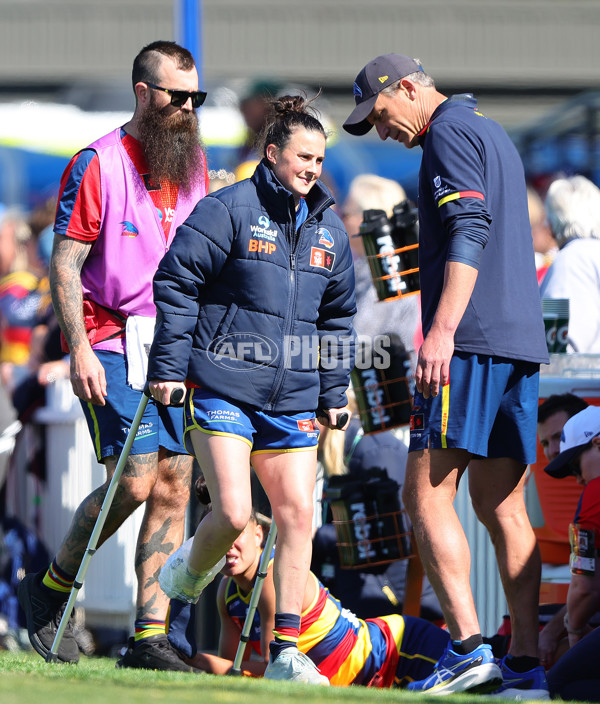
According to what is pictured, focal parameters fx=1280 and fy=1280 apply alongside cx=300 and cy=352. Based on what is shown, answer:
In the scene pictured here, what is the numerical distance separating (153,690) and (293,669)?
37.1 inches

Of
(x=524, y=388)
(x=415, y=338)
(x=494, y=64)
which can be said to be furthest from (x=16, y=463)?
(x=494, y=64)

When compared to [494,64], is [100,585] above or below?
below

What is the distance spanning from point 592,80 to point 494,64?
2221 millimetres

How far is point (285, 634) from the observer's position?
5398 mm

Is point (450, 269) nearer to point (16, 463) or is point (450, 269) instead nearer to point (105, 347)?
point (105, 347)

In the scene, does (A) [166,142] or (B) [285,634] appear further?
(A) [166,142]

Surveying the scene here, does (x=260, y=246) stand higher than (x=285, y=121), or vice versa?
(x=285, y=121)

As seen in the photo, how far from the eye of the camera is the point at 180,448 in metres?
6.21

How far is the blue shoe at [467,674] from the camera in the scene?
5.00 meters

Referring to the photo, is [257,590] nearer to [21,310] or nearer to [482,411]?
[482,411]

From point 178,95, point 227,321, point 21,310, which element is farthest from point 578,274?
point 21,310

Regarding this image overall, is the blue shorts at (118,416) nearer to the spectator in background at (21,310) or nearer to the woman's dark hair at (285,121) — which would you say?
the woman's dark hair at (285,121)

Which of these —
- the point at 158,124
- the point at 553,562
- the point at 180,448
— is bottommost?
the point at 553,562

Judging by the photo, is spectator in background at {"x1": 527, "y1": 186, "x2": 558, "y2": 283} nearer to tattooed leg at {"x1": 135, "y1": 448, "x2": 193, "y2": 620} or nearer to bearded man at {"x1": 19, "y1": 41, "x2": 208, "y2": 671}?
bearded man at {"x1": 19, "y1": 41, "x2": 208, "y2": 671}
